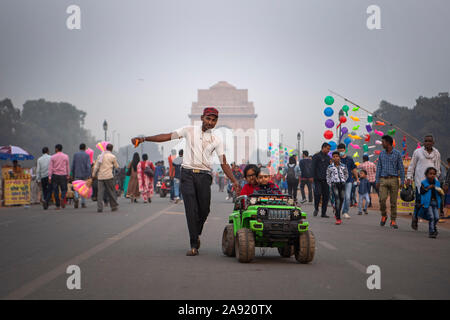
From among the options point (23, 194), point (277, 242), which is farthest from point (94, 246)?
point (23, 194)

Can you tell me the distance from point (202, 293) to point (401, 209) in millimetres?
12839

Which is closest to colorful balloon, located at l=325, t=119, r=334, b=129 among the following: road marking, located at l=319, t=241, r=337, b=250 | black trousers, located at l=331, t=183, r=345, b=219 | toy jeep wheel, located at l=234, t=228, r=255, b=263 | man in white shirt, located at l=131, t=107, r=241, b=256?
black trousers, located at l=331, t=183, r=345, b=219

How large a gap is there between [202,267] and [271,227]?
0.91 meters

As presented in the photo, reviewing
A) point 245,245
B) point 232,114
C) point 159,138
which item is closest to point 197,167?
point 159,138

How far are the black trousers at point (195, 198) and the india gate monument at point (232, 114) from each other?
93482 millimetres

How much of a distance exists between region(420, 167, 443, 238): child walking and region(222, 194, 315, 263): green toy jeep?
448cm

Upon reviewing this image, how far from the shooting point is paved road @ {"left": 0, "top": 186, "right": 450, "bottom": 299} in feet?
17.1

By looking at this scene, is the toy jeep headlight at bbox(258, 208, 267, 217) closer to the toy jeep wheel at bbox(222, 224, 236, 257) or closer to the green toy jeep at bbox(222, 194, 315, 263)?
the green toy jeep at bbox(222, 194, 315, 263)

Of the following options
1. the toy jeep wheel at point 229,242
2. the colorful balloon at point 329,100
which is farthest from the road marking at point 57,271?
the colorful balloon at point 329,100

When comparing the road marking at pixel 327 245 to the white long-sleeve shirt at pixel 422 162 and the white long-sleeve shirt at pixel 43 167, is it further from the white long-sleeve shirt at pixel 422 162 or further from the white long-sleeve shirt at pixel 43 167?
the white long-sleeve shirt at pixel 43 167

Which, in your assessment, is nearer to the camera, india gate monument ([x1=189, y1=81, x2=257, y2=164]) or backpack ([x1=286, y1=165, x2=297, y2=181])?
backpack ([x1=286, y1=165, x2=297, y2=181])

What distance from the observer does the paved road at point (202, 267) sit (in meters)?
5.21

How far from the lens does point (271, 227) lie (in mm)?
6957

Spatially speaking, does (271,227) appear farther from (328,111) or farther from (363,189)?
(328,111)
